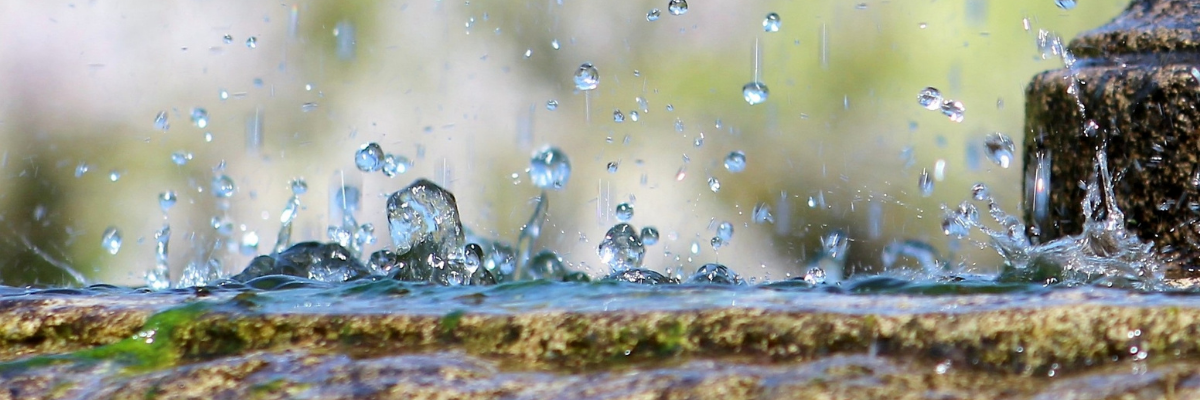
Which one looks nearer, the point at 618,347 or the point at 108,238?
the point at 618,347

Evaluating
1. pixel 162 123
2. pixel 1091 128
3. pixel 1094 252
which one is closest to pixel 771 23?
pixel 162 123

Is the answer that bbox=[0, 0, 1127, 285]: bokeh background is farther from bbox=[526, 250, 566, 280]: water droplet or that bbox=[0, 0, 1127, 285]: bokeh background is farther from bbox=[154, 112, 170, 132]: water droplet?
bbox=[526, 250, 566, 280]: water droplet

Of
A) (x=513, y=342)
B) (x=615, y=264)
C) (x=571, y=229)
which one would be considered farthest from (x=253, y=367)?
(x=571, y=229)

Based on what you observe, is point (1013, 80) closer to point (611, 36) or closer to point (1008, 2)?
point (1008, 2)

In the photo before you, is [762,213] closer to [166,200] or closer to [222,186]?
[222,186]

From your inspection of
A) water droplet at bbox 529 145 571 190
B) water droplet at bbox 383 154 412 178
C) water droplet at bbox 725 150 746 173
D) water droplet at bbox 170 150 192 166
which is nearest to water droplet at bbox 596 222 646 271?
water droplet at bbox 529 145 571 190

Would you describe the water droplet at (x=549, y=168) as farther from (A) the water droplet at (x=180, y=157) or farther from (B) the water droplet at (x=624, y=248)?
(A) the water droplet at (x=180, y=157)

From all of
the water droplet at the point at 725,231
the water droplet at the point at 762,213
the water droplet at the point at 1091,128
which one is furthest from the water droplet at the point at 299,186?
the water droplet at the point at 1091,128
